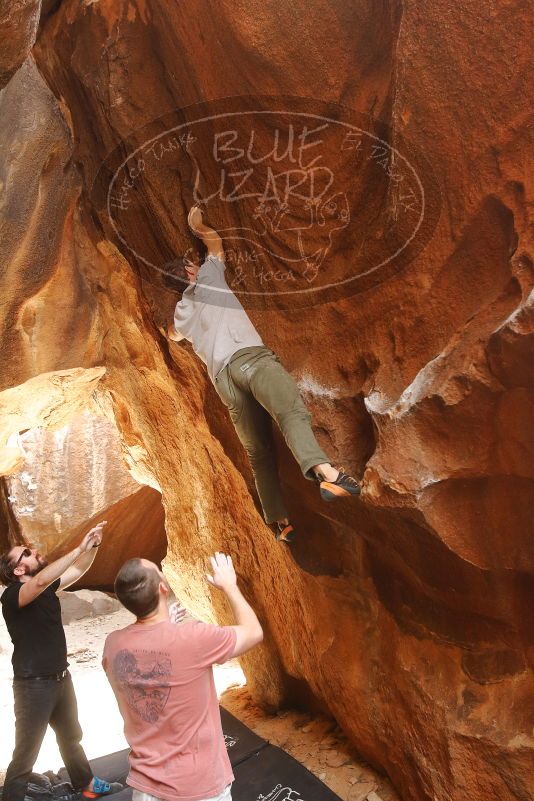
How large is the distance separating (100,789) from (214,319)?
107 inches

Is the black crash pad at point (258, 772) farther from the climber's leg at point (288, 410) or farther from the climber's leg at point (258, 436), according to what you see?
→ the climber's leg at point (288, 410)

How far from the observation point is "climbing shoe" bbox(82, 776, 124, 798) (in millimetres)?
4277

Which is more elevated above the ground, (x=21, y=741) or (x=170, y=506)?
(x=170, y=506)

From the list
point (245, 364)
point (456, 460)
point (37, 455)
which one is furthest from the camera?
point (37, 455)

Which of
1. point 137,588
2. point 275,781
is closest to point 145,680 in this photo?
point 137,588

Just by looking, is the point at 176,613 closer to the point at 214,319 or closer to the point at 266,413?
the point at 266,413

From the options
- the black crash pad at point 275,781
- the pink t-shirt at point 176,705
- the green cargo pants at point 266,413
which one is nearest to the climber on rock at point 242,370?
the green cargo pants at point 266,413

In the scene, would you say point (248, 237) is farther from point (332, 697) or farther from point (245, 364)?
point (332, 697)

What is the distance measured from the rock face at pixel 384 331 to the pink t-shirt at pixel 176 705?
41.4 inches

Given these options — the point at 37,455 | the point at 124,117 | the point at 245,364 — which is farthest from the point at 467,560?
the point at 37,455

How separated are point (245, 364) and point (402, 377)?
28.7 inches

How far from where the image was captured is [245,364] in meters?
3.51

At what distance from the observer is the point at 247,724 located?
509cm

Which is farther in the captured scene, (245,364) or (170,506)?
(170,506)
